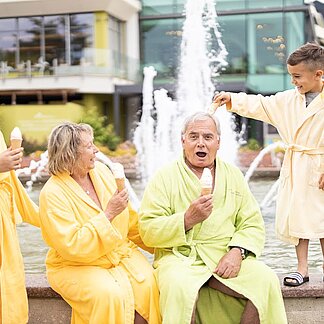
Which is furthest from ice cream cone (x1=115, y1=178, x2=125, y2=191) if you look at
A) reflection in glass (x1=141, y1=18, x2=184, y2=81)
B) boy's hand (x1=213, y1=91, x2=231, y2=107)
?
reflection in glass (x1=141, y1=18, x2=184, y2=81)

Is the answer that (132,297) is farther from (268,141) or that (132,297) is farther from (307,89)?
(268,141)

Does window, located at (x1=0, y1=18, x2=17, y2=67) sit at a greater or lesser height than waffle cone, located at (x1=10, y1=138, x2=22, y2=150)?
greater

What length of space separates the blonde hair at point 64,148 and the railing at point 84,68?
72.3ft

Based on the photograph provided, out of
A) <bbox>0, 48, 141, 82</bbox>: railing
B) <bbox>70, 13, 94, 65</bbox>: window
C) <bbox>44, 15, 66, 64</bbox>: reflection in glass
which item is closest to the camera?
<bbox>0, 48, 141, 82</bbox>: railing

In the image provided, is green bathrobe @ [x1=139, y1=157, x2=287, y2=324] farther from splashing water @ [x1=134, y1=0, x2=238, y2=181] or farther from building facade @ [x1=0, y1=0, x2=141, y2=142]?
building facade @ [x1=0, y1=0, x2=141, y2=142]

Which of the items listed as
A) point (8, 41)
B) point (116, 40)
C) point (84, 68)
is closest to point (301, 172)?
point (84, 68)

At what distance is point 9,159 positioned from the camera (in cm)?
325

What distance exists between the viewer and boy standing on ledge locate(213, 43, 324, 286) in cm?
363

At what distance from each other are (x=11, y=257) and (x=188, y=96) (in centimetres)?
1801

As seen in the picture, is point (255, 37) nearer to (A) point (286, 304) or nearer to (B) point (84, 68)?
(B) point (84, 68)

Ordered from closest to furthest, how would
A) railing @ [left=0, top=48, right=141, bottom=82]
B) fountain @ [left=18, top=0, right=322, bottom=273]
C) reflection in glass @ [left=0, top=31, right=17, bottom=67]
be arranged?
1. fountain @ [left=18, top=0, right=322, bottom=273]
2. railing @ [left=0, top=48, right=141, bottom=82]
3. reflection in glass @ [left=0, top=31, right=17, bottom=67]

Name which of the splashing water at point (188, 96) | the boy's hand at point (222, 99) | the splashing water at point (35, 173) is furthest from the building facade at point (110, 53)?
the boy's hand at point (222, 99)

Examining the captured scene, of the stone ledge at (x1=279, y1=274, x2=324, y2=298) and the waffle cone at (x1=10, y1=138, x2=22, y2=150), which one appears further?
the stone ledge at (x1=279, y1=274, x2=324, y2=298)

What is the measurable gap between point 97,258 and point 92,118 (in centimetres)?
2170
